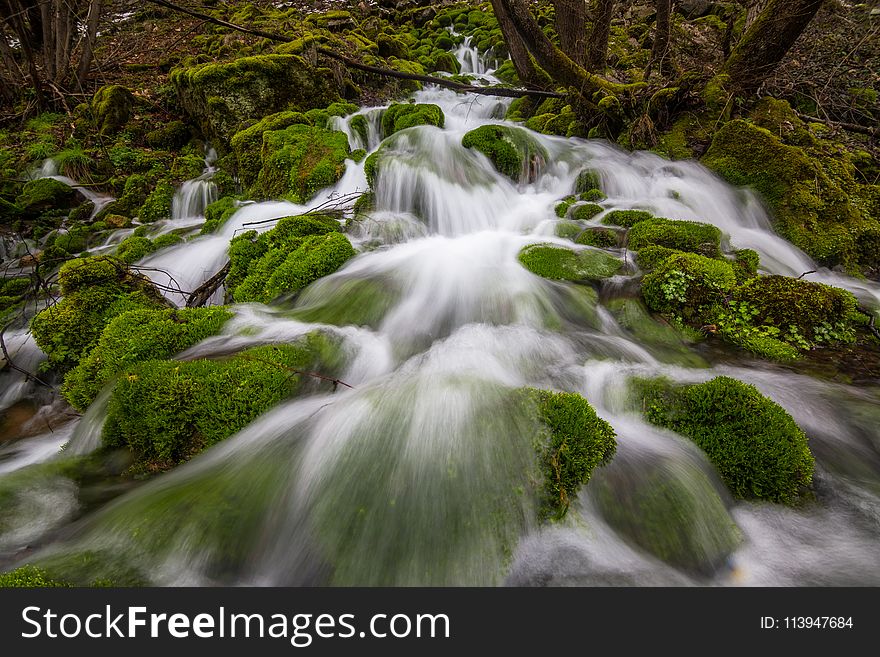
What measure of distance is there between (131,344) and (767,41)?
8.92 m

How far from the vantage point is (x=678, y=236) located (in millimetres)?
4637

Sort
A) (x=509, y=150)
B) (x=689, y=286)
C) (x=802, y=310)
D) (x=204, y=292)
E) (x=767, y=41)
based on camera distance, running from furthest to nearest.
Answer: (x=509, y=150) < (x=767, y=41) < (x=204, y=292) < (x=689, y=286) < (x=802, y=310)

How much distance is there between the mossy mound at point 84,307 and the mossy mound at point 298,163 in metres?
3.58

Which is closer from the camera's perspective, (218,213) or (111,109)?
(218,213)

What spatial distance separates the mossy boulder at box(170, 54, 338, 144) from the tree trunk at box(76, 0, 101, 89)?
3569 mm

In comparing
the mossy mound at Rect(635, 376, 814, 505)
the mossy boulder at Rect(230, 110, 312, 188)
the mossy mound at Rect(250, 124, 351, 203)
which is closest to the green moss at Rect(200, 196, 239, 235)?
the mossy mound at Rect(250, 124, 351, 203)

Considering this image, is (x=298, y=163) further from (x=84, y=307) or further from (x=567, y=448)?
(x=567, y=448)

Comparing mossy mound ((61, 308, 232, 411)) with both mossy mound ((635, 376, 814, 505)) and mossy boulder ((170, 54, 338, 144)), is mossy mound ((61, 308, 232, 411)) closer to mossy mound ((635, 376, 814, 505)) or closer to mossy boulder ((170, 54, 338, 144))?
mossy mound ((635, 376, 814, 505))

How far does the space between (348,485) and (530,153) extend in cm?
712

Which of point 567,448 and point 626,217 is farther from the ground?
point 626,217

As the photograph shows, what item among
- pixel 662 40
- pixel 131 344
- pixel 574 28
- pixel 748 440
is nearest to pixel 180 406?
pixel 131 344

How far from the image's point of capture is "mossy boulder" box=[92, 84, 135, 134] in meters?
9.80

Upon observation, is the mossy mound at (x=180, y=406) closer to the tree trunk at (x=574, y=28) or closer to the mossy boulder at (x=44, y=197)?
the mossy boulder at (x=44, y=197)

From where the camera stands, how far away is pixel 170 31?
16.2 m
